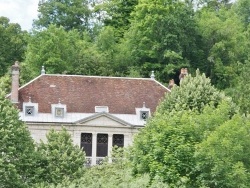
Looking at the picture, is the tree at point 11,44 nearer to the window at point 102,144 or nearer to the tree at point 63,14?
the tree at point 63,14

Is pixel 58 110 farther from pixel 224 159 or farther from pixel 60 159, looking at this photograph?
pixel 224 159

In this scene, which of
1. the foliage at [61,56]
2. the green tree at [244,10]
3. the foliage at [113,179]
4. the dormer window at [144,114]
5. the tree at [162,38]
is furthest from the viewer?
the green tree at [244,10]

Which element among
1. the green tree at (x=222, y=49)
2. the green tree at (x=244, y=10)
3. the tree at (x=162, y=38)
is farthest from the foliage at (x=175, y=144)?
the green tree at (x=244, y=10)

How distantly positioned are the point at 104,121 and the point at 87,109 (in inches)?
76.4

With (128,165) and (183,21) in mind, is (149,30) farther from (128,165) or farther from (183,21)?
(128,165)

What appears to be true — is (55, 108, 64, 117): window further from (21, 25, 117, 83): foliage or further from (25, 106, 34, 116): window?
(21, 25, 117, 83): foliage

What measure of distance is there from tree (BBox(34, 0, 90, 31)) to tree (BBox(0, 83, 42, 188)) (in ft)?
162

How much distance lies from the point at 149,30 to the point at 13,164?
4193 centimetres

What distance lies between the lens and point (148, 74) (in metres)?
81.9

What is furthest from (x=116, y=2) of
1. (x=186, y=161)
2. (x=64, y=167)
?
(x=186, y=161)

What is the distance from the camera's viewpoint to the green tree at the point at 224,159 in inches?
1510

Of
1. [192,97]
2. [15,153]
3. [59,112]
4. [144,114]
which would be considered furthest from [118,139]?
[15,153]

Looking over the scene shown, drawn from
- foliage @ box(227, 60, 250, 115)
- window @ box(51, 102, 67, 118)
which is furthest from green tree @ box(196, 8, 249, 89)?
window @ box(51, 102, 67, 118)

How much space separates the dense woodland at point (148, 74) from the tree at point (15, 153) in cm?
6
